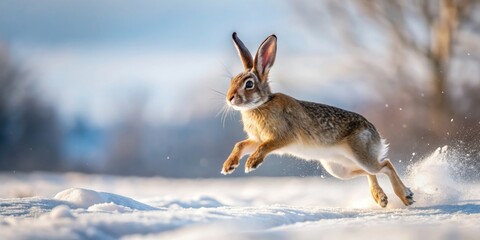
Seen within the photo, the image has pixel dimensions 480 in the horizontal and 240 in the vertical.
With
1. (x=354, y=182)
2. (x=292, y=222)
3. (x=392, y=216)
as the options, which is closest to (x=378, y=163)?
(x=392, y=216)

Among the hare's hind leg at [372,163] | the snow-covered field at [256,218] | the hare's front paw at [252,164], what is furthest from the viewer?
the hare's hind leg at [372,163]

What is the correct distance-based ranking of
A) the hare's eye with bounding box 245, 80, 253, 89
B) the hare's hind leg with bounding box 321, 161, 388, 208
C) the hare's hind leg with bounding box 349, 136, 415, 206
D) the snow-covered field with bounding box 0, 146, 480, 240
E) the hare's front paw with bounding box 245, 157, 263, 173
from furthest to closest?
the hare's hind leg with bounding box 321, 161, 388, 208 < the hare's hind leg with bounding box 349, 136, 415, 206 < the hare's eye with bounding box 245, 80, 253, 89 < the hare's front paw with bounding box 245, 157, 263, 173 < the snow-covered field with bounding box 0, 146, 480, 240

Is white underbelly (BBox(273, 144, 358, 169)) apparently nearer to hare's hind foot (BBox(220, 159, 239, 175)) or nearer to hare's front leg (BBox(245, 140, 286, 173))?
hare's front leg (BBox(245, 140, 286, 173))

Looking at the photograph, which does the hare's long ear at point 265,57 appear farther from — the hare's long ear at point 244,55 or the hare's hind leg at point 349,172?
the hare's hind leg at point 349,172

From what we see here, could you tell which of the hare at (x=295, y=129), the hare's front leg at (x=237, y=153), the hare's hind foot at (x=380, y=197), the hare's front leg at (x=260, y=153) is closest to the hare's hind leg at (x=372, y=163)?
the hare at (x=295, y=129)

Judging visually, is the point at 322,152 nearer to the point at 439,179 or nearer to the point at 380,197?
the point at 380,197

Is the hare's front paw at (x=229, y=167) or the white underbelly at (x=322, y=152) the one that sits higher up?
the white underbelly at (x=322, y=152)

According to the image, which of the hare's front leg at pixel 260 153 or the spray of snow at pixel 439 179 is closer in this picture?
the hare's front leg at pixel 260 153

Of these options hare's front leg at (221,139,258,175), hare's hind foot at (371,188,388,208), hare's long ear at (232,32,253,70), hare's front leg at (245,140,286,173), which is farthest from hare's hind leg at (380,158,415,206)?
hare's long ear at (232,32,253,70)
